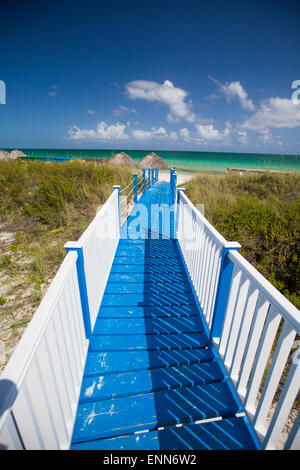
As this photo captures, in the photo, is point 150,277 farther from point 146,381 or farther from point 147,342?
point 146,381

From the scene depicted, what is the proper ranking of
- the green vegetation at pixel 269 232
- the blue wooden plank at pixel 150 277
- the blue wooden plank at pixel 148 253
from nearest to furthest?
the blue wooden plank at pixel 150 277, the green vegetation at pixel 269 232, the blue wooden plank at pixel 148 253

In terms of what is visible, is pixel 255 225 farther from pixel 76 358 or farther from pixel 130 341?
pixel 76 358

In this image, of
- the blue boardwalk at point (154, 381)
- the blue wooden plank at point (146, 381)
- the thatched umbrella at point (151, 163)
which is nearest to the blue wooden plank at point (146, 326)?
the blue boardwalk at point (154, 381)

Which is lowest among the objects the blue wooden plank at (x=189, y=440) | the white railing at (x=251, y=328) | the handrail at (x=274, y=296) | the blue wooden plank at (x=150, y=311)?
the blue wooden plank at (x=150, y=311)

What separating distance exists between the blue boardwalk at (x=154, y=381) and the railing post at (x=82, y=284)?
0.98 feet

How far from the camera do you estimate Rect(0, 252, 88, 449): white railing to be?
0.86 m

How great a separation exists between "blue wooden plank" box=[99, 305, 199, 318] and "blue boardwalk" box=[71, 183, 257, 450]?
0.01 meters

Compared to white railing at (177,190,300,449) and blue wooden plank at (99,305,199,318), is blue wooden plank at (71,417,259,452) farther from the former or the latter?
blue wooden plank at (99,305,199,318)

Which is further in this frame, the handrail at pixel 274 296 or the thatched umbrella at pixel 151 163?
the thatched umbrella at pixel 151 163

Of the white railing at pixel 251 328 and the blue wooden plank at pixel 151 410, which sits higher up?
the white railing at pixel 251 328

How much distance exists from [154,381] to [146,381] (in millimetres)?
74

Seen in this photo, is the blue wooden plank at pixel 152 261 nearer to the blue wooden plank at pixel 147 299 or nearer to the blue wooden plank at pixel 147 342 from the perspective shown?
the blue wooden plank at pixel 147 299

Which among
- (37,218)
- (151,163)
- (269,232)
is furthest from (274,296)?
(151,163)

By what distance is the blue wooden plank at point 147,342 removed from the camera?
2.39 meters
